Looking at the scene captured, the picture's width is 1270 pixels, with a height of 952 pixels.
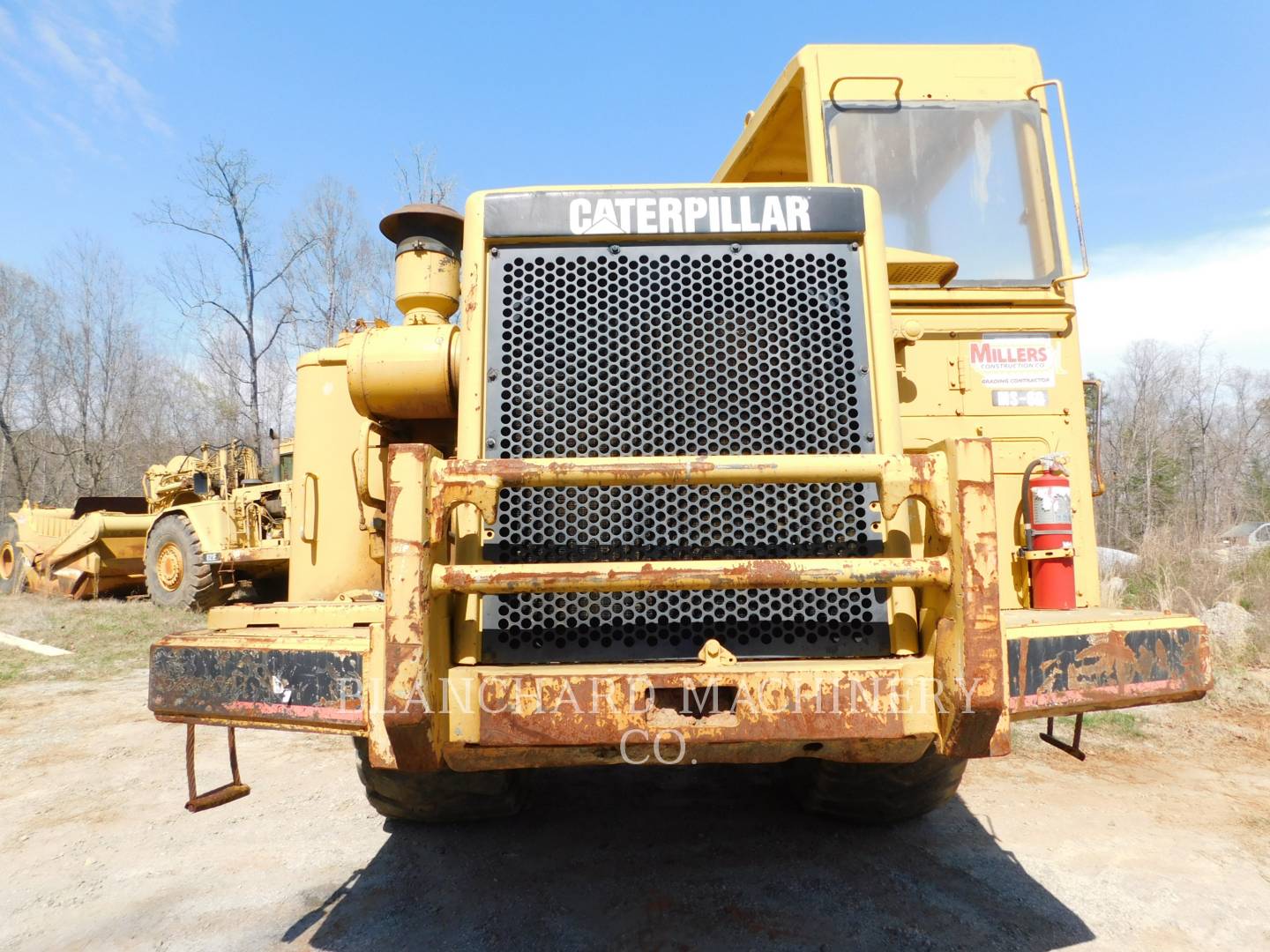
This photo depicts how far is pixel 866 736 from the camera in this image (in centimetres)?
205

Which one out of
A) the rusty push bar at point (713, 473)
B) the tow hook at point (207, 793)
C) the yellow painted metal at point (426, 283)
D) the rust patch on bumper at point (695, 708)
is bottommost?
the tow hook at point (207, 793)

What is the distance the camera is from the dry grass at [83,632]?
26.9ft

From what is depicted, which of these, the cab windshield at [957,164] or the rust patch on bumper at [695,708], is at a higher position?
the cab windshield at [957,164]

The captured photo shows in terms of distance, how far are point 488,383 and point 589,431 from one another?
0.34 m

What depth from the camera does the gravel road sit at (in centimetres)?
281

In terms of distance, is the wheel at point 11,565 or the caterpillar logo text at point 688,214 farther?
the wheel at point 11,565

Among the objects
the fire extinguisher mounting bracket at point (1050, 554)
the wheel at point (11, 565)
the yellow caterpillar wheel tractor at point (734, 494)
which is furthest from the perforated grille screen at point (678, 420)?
the wheel at point (11, 565)

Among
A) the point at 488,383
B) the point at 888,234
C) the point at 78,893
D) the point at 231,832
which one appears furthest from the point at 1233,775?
the point at 78,893

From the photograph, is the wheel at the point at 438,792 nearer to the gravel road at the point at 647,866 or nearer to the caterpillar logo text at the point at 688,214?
the gravel road at the point at 647,866

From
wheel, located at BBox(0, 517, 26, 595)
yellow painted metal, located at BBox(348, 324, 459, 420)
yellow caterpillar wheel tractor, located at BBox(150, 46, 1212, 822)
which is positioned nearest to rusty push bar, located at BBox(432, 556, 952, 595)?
yellow caterpillar wheel tractor, located at BBox(150, 46, 1212, 822)

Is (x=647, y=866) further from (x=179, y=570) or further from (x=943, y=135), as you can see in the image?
(x=179, y=570)

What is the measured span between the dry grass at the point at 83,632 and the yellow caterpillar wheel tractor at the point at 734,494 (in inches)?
250

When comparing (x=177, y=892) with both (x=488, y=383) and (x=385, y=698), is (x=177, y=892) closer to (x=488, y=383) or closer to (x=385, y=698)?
(x=385, y=698)

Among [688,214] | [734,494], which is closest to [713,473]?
[734,494]
